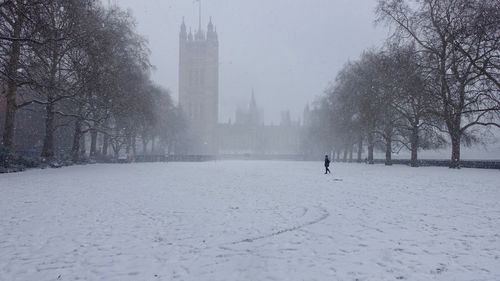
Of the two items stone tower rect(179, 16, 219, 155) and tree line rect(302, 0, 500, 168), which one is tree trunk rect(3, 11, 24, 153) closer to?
tree line rect(302, 0, 500, 168)

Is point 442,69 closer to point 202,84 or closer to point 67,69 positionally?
point 67,69

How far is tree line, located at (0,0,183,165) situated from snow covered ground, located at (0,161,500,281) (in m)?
8.15

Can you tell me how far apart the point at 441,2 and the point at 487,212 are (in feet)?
78.0

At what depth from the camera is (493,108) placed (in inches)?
1008

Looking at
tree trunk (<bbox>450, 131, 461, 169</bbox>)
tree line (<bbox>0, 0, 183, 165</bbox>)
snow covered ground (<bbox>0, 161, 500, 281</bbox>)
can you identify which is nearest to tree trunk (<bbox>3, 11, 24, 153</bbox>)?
tree line (<bbox>0, 0, 183, 165</bbox>)

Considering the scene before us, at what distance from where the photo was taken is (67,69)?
25219 millimetres

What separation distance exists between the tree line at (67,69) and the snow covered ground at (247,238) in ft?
26.7

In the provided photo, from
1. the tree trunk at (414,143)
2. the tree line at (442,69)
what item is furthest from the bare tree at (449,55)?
the tree trunk at (414,143)

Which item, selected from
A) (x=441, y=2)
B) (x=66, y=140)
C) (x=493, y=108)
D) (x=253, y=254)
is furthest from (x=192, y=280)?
(x=66, y=140)

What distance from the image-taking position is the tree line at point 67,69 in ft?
55.4

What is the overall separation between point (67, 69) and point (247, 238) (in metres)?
23.3

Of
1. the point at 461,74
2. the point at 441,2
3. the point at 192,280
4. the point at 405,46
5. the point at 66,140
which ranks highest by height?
the point at 441,2

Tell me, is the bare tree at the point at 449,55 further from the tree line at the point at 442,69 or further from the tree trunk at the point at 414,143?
the tree trunk at the point at 414,143

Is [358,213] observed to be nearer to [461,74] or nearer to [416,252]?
[416,252]
